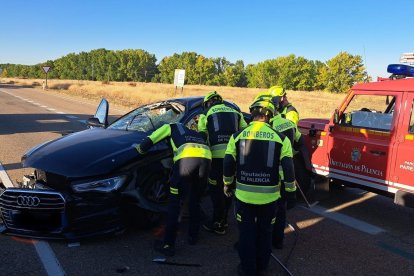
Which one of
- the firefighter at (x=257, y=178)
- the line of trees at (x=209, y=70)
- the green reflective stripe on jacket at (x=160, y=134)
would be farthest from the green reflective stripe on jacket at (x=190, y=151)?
the line of trees at (x=209, y=70)

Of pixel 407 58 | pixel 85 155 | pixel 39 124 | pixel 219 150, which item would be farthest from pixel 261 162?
pixel 39 124

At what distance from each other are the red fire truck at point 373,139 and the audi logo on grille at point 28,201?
4.01 metres

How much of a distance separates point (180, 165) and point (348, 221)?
272 centimetres

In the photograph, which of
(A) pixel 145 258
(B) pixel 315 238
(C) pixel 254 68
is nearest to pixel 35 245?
(A) pixel 145 258

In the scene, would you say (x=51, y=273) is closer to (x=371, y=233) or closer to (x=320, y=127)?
(x=371, y=233)

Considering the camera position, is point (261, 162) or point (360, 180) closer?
point (261, 162)

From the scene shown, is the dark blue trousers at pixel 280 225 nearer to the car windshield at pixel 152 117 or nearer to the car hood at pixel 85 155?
A: the car hood at pixel 85 155

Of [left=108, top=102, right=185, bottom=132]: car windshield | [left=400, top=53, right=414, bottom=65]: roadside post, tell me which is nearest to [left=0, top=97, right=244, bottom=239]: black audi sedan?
[left=108, top=102, right=185, bottom=132]: car windshield

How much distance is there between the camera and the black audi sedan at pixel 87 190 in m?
4.14

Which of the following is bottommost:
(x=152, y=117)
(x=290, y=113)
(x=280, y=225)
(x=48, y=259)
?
(x=48, y=259)

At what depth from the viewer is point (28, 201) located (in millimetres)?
4148

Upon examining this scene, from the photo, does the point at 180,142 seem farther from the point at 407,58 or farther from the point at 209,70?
the point at 209,70

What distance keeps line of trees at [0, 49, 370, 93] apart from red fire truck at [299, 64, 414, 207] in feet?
234

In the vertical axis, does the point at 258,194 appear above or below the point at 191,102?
below
